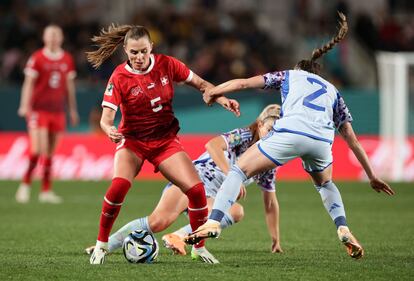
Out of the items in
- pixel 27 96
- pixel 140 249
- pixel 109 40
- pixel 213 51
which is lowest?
pixel 213 51

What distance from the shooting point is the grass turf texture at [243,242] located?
7.35 metres

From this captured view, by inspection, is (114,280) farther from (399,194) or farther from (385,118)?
(385,118)

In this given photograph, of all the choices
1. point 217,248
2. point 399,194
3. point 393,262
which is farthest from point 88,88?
point 393,262

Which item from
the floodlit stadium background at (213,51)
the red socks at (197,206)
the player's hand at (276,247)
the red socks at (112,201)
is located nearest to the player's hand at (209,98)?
the red socks at (197,206)

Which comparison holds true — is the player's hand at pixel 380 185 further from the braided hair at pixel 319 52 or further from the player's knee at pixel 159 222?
the player's knee at pixel 159 222

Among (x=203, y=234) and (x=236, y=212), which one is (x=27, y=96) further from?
(x=203, y=234)

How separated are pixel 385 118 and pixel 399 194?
425cm

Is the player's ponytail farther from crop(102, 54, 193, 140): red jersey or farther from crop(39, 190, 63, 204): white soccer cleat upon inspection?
crop(39, 190, 63, 204): white soccer cleat

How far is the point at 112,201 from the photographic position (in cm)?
794

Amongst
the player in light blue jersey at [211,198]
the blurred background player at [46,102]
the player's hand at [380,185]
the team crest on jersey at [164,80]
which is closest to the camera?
the team crest on jersey at [164,80]

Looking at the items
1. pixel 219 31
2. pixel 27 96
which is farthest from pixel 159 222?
pixel 219 31

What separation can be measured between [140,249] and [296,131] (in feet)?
5.35

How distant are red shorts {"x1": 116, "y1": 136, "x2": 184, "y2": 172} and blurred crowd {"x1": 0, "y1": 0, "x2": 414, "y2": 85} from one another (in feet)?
44.3

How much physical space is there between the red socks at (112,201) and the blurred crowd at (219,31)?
13.8m
